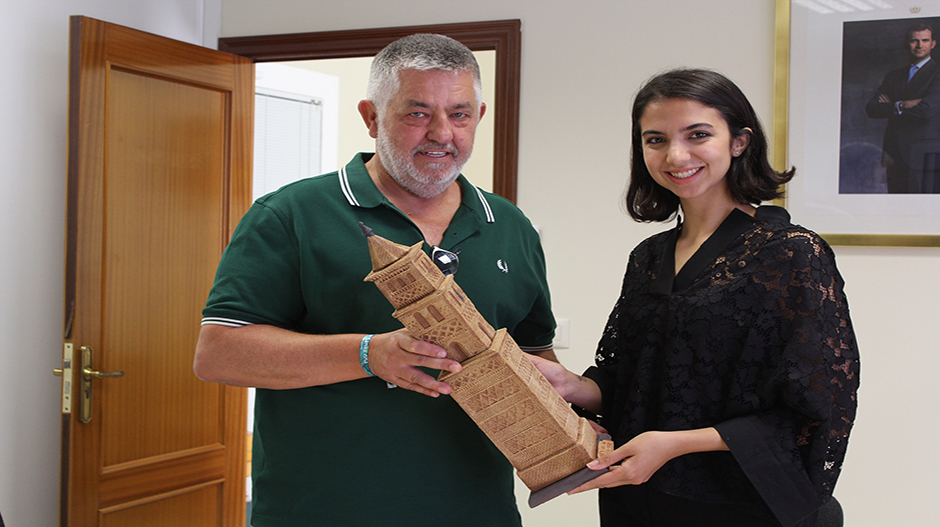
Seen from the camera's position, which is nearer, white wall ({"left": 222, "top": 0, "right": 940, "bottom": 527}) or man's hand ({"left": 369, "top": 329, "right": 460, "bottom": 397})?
man's hand ({"left": 369, "top": 329, "right": 460, "bottom": 397})

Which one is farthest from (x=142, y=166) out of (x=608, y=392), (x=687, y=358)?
(x=687, y=358)

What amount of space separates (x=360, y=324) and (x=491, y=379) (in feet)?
1.08

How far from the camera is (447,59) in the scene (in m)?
1.45

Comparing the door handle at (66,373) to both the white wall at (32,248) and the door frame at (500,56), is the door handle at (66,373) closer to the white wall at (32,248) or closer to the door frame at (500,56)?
the white wall at (32,248)

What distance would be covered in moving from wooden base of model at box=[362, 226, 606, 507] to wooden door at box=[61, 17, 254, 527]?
1672 mm

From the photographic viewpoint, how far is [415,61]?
1441 mm

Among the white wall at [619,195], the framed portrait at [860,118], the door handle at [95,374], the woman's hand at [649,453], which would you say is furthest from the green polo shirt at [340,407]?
the framed portrait at [860,118]

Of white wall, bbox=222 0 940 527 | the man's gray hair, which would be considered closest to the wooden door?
white wall, bbox=222 0 940 527

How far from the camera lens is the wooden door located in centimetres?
233

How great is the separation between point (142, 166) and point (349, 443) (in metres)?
1.62

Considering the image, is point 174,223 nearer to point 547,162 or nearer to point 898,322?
point 547,162

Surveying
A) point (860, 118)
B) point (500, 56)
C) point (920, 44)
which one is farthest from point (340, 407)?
point (920, 44)

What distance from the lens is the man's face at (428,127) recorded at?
1.45 m

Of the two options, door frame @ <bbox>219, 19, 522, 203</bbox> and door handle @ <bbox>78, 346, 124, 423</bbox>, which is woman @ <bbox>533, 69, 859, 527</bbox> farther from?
door handle @ <bbox>78, 346, 124, 423</bbox>
